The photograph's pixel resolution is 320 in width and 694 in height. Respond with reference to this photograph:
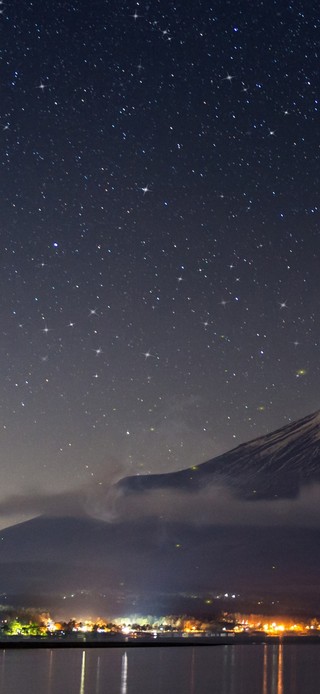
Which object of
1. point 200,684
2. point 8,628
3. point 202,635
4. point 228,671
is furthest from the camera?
point 202,635

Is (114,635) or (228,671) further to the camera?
(114,635)

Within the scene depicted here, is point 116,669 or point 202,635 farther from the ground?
point 202,635

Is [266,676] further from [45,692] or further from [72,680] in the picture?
[45,692]

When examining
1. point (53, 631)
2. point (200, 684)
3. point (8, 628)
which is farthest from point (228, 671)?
point (53, 631)

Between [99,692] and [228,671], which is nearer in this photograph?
[99,692]

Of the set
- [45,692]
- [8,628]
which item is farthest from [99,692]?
[8,628]

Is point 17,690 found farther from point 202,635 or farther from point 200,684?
point 202,635

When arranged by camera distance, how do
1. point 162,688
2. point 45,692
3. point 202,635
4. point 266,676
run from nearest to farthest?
point 45,692 < point 162,688 < point 266,676 < point 202,635

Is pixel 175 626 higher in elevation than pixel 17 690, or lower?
higher

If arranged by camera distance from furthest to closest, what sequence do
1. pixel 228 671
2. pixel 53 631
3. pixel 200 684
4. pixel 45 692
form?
pixel 53 631, pixel 228 671, pixel 200 684, pixel 45 692
